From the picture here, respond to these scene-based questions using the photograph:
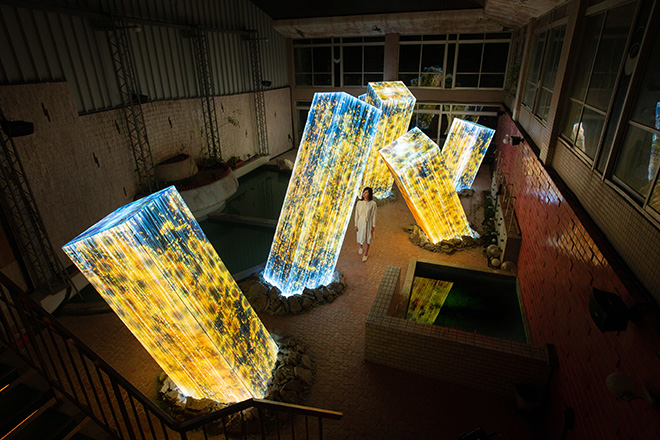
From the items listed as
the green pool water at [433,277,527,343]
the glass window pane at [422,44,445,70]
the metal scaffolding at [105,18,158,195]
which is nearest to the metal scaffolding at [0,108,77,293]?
the metal scaffolding at [105,18,158,195]

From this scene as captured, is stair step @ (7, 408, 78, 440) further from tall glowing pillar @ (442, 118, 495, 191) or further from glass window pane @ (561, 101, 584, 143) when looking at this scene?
tall glowing pillar @ (442, 118, 495, 191)

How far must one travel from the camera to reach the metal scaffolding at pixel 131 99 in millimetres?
8680

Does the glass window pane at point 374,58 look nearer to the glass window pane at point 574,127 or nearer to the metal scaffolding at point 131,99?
the metal scaffolding at point 131,99

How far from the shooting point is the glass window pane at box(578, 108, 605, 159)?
4.10m

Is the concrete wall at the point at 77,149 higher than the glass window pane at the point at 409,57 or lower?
lower

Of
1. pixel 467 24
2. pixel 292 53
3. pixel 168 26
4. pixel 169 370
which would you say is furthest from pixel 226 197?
pixel 467 24

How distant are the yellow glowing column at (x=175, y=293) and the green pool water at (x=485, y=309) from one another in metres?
3.14

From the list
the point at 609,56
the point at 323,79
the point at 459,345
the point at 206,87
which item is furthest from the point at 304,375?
the point at 323,79

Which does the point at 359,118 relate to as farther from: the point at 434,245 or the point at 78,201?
the point at 78,201

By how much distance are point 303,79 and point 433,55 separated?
6047 millimetres

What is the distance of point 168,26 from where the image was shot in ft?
34.0

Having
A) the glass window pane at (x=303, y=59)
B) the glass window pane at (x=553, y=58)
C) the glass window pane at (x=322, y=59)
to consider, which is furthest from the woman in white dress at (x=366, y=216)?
the glass window pane at (x=303, y=59)

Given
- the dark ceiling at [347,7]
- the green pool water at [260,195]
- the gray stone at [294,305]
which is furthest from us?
the dark ceiling at [347,7]

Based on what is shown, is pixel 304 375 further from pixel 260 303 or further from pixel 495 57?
pixel 495 57
